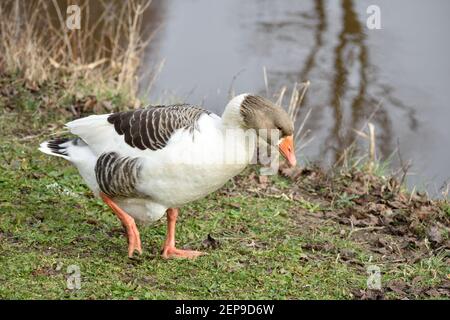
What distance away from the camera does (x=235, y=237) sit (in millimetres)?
5645

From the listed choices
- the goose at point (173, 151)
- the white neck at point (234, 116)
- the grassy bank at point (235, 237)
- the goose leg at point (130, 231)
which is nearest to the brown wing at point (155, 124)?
the goose at point (173, 151)

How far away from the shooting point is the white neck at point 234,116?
475cm

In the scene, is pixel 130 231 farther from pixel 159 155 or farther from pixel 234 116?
pixel 234 116

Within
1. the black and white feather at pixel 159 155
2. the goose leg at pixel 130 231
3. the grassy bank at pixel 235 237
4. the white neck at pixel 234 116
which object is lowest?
the grassy bank at pixel 235 237

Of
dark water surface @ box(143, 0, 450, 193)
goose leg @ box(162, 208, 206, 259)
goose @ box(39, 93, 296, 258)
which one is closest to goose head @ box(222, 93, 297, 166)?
goose @ box(39, 93, 296, 258)

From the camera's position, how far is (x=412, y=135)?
9766 mm

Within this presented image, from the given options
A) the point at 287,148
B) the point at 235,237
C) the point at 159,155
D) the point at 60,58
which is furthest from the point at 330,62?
the point at 159,155

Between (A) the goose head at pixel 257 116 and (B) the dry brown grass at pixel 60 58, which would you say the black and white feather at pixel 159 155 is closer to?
(A) the goose head at pixel 257 116

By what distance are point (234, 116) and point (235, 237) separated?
1211 mm

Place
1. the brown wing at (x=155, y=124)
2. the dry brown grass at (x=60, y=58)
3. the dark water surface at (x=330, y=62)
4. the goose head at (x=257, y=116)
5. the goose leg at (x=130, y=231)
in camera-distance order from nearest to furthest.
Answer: the goose head at (x=257, y=116), the brown wing at (x=155, y=124), the goose leg at (x=130, y=231), the dry brown grass at (x=60, y=58), the dark water surface at (x=330, y=62)

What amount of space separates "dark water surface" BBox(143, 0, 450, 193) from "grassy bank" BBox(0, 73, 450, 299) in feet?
6.38

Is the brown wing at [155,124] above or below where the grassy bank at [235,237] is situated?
above

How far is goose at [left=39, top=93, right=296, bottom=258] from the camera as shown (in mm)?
4766
